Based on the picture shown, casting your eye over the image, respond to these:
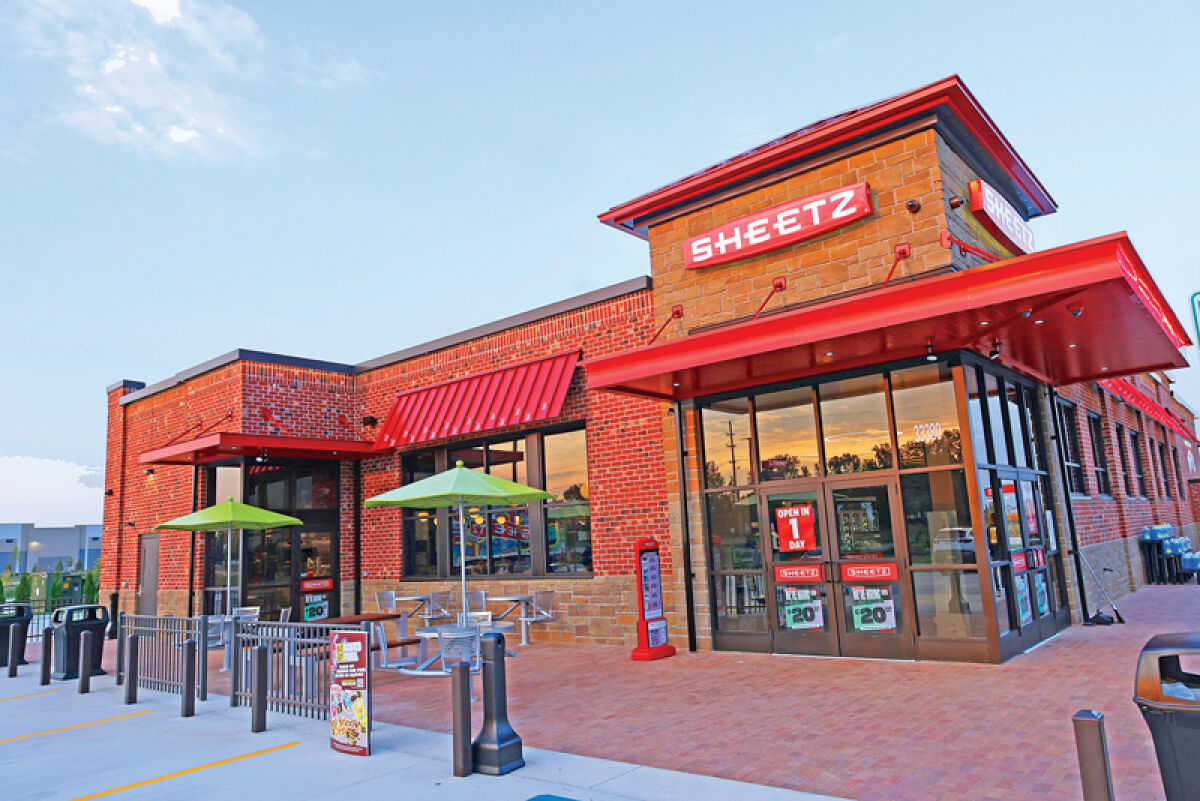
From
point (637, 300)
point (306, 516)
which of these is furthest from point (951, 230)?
point (306, 516)

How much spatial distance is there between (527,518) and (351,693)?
7.13 m

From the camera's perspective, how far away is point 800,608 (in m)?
10.3

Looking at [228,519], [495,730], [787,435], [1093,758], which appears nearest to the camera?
[1093,758]

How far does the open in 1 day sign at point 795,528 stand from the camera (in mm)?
10273

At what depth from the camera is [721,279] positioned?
11281mm

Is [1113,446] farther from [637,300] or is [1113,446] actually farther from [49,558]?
[49,558]

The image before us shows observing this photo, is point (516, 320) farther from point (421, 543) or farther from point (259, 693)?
point (259, 693)

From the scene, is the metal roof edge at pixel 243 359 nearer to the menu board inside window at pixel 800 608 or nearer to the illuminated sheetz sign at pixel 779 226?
the illuminated sheetz sign at pixel 779 226

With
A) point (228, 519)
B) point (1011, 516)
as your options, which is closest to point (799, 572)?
point (1011, 516)

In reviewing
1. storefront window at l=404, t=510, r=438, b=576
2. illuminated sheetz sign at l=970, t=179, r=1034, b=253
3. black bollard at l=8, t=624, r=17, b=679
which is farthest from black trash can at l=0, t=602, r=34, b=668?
illuminated sheetz sign at l=970, t=179, r=1034, b=253

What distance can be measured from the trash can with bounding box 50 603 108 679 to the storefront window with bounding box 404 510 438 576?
5270mm

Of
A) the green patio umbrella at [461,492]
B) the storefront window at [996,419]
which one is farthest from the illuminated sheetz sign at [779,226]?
the green patio umbrella at [461,492]

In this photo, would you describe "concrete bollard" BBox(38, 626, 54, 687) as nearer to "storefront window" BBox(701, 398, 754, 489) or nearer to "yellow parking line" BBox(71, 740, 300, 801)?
"yellow parking line" BBox(71, 740, 300, 801)

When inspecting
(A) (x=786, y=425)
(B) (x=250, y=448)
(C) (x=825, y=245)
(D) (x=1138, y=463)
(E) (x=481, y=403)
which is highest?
(C) (x=825, y=245)
